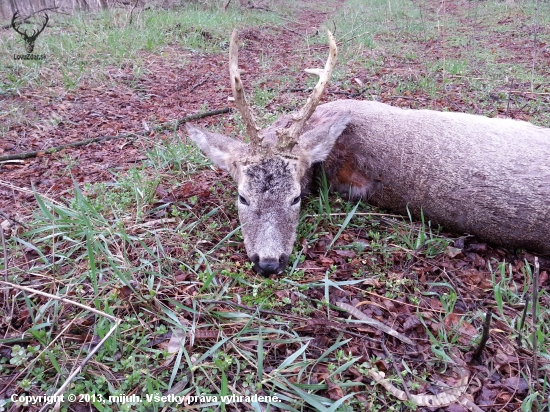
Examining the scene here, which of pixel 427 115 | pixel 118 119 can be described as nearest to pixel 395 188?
pixel 427 115

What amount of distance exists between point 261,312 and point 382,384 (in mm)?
797

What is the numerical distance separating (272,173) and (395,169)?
114 cm

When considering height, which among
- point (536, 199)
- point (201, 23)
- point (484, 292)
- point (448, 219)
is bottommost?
point (484, 292)

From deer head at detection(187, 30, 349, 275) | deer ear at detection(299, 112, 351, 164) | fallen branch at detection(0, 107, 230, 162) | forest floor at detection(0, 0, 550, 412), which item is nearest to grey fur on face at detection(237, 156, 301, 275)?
deer head at detection(187, 30, 349, 275)

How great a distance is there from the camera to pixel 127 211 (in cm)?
335

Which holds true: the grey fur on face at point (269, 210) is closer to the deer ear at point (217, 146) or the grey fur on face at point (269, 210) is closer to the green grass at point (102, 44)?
the deer ear at point (217, 146)

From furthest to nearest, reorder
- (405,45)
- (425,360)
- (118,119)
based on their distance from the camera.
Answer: (405,45) < (118,119) < (425,360)

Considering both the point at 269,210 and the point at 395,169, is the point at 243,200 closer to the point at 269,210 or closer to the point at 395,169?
the point at 269,210

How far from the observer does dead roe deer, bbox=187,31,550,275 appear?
9.93ft

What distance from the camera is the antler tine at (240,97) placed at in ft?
9.94

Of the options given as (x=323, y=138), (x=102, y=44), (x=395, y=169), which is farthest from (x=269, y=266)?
(x=102, y=44)

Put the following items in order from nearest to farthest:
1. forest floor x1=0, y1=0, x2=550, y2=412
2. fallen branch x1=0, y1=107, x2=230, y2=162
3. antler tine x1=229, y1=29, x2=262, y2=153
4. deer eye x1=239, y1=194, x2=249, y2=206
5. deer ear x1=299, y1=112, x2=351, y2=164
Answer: forest floor x1=0, y1=0, x2=550, y2=412
antler tine x1=229, y1=29, x2=262, y2=153
deer eye x1=239, y1=194, x2=249, y2=206
deer ear x1=299, y1=112, x2=351, y2=164
fallen branch x1=0, y1=107, x2=230, y2=162

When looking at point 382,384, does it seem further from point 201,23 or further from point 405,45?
point 201,23

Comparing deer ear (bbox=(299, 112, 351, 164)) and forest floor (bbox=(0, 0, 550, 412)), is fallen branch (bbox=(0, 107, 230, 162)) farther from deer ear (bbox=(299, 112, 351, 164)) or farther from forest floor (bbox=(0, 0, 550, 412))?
deer ear (bbox=(299, 112, 351, 164))
